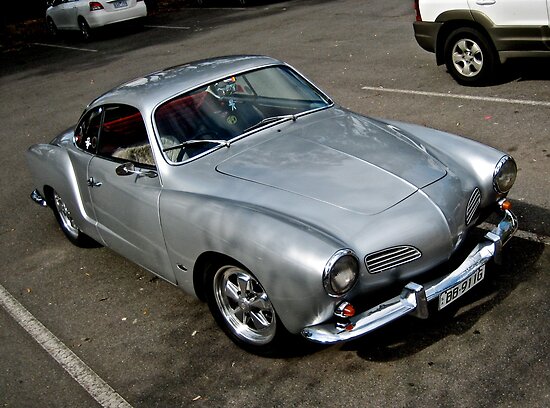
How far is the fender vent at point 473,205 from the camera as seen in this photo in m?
4.86

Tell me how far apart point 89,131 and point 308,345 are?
289 cm

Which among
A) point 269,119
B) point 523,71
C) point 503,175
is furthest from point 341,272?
point 523,71

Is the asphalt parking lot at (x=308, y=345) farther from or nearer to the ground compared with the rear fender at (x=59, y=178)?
nearer to the ground

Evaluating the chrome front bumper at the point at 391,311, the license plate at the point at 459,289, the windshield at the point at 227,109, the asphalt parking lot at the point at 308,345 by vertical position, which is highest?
the windshield at the point at 227,109

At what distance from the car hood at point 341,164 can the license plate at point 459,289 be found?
0.63 metres

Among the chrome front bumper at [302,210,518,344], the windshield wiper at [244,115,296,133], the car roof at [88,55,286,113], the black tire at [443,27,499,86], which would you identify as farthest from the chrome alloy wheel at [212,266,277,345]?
the black tire at [443,27,499,86]

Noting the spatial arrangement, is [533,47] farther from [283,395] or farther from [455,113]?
[283,395]

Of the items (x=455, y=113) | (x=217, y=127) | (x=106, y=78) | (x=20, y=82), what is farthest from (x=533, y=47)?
(x=20, y=82)

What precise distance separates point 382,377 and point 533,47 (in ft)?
19.5

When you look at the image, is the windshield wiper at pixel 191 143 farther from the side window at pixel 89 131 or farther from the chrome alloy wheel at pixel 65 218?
the chrome alloy wheel at pixel 65 218

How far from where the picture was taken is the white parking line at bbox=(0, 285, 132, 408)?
4717 millimetres

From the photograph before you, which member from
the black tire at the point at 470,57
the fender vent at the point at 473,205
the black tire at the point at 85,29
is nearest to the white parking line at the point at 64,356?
the fender vent at the point at 473,205

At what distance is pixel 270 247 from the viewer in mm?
4352

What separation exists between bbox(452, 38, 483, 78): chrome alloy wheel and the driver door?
5338 mm
